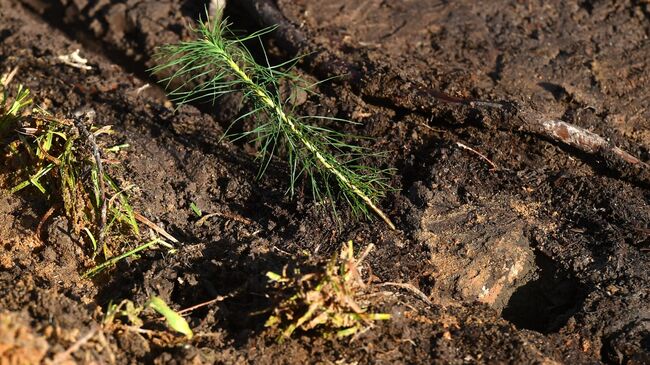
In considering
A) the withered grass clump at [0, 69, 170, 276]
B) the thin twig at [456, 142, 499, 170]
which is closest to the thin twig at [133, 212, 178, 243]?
the withered grass clump at [0, 69, 170, 276]

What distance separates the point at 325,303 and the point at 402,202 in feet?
3.05

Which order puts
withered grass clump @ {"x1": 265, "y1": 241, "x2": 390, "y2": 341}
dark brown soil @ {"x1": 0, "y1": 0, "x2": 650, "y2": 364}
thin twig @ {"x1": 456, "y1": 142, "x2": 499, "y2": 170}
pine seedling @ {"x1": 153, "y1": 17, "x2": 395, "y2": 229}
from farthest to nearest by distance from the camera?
thin twig @ {"x1": 456, "y1": 142, "x2": 499, "y2": 170} → pine seedling @ {"x1": 153, "y1": 17, "x2": 395, "y2": 229} → dark brown soil @ {"x1": 0, "y1": 0, "x2": 650, "y2": 364} → withered grass clump @ {"x1": 265, "y1": 241, "x2": 390, "y2": 341}

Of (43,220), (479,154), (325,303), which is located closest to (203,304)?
(325,303)

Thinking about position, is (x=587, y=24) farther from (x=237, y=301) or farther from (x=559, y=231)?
(x=237, y=301)

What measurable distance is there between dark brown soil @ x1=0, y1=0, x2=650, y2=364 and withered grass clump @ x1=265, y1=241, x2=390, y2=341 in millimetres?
80

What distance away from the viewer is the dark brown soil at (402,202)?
2.69 metres

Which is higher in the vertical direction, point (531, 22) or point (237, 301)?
point (531, 22)

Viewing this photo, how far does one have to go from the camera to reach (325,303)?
8.36ft

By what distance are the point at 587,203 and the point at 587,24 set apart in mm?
1537

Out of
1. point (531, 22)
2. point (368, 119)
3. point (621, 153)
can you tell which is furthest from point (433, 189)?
point (531, 22)

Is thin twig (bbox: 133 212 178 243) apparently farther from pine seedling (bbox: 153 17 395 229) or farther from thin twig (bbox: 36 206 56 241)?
pine seedling (bbox: 153 17 395 229)

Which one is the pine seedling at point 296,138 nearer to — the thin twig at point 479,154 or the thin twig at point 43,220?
the thin twig at point 479,154

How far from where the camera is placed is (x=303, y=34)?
421 centimetres

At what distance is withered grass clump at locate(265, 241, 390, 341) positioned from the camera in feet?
8.29
